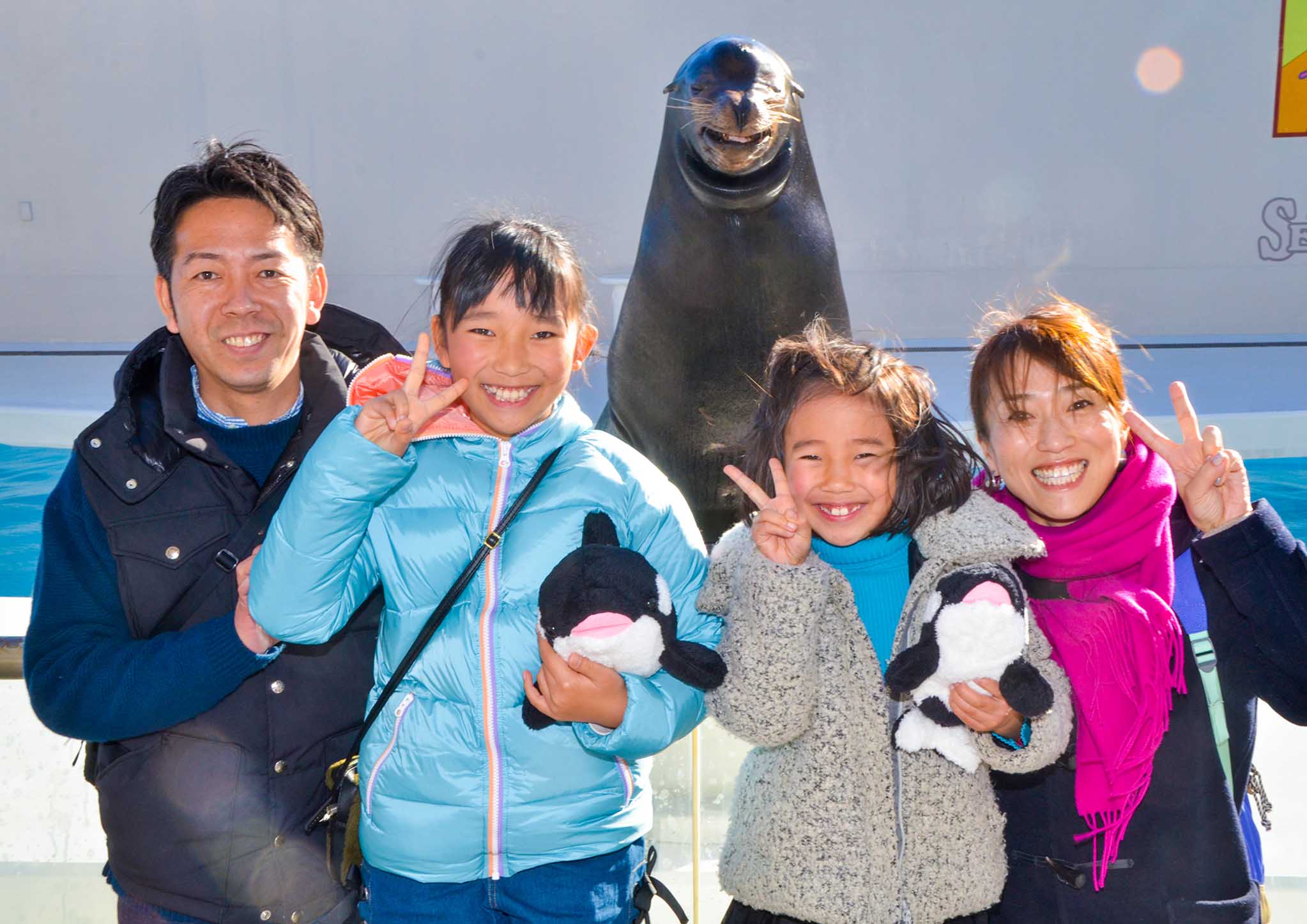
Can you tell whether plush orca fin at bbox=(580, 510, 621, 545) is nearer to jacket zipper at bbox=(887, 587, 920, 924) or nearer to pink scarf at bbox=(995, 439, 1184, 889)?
jacket zipper at bbox=(887, 587, 920, 924)

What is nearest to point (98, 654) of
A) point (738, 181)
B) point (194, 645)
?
point (194, 645)

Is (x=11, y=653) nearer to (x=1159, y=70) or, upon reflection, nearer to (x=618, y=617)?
(x=618, y=617)

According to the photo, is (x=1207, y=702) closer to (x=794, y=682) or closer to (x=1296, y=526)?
(x=794, y=682)

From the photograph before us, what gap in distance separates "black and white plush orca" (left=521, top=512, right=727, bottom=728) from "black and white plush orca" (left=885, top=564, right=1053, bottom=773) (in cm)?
24

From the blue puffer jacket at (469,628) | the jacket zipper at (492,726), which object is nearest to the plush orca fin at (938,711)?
the blue puffer jacket at (469,628)

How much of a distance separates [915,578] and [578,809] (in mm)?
513

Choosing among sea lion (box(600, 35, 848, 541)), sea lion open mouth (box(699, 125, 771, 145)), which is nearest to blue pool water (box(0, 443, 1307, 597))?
sea lion (box(600, 35, 848, 541))

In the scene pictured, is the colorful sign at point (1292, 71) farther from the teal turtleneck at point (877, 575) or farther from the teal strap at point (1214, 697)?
the teal turtleneck at point (877, 575)

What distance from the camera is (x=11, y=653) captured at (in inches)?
80.9

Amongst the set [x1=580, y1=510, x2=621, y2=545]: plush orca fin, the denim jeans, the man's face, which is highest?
the man's face

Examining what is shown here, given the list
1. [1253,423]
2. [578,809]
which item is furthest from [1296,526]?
[578,809]

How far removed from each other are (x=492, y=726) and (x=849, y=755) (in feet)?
1.47

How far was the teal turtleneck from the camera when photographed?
1.54 metres

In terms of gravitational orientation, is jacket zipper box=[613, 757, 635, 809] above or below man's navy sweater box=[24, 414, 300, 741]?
below
